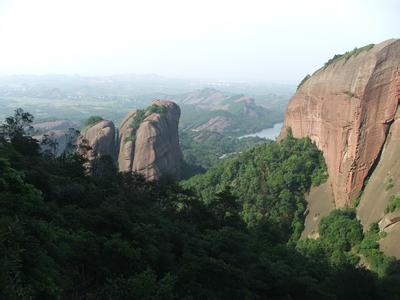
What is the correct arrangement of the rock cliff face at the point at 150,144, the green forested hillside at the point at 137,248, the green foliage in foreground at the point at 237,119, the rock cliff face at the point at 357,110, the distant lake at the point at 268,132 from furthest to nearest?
1. the green foliage in foreground at the point at 237,119
2. the distant lake at the point at 268,132
3. the rock cliff face at the point at 150,144
4. the rock cliff face at the point at 357,110
5. the green forested hillside at the point at 137,248

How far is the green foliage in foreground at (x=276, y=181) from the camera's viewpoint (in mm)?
29344

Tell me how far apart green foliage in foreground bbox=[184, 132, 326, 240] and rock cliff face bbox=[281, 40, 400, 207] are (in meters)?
2.35

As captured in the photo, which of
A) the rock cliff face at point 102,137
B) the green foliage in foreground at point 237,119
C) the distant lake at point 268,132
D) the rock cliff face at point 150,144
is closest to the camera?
the rock cliff face at point 150,144

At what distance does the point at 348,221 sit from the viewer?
23859mm

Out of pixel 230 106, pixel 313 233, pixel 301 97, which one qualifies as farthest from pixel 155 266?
pixel 230 106

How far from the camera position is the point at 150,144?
129 feet

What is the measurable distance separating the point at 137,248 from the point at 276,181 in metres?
21.4

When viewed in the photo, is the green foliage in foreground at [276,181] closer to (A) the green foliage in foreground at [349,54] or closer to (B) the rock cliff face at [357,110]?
(B) the rock cliff face at [357,110]

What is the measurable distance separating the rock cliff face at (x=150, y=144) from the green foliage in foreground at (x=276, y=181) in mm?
3455

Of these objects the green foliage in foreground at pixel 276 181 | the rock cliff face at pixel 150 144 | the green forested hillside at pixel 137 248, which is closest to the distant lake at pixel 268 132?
the rock cliff face at pixel 150 144

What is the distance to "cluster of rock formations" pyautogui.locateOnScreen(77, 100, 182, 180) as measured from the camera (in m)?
38.9

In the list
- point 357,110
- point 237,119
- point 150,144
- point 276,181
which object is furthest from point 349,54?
point 237,119

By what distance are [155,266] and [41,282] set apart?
5127 mm

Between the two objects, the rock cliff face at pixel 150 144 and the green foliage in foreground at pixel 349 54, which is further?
the rock cliff face at pixel 150 144
